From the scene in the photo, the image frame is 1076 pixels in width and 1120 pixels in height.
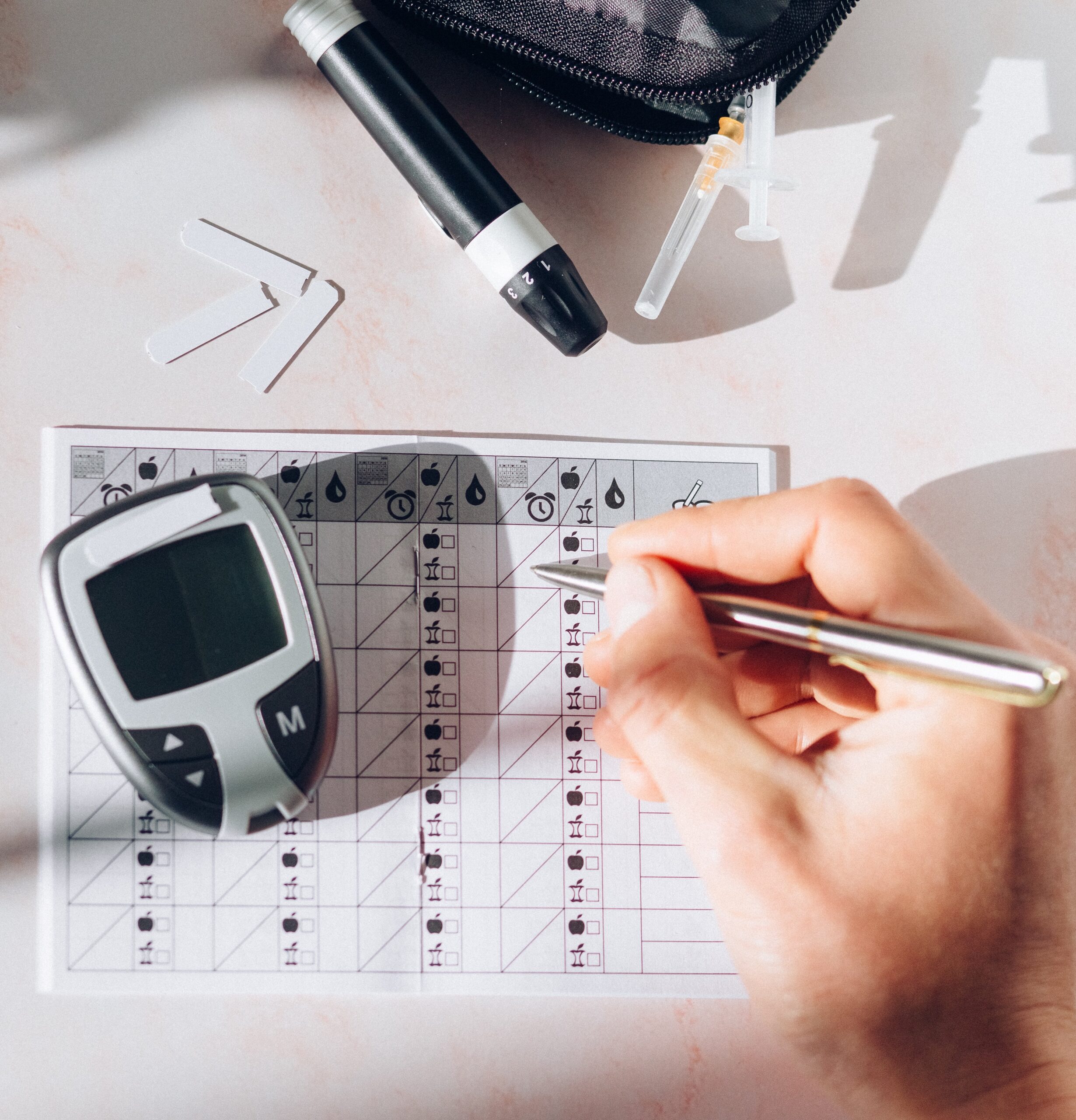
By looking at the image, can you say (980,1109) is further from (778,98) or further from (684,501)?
(778,98)

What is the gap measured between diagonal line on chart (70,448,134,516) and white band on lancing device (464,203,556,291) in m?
0.26

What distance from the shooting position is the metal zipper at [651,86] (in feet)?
1.64

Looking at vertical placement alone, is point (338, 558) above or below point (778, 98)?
below

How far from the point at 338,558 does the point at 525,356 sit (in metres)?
0.18

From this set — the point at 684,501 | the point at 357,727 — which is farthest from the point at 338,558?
the point at 684,501

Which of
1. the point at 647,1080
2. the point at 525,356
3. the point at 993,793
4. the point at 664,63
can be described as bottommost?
the point at 647,1080

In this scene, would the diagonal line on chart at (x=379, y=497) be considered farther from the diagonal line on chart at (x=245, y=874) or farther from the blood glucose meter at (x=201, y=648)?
the diagonal line on chart at (x=245, y=874)

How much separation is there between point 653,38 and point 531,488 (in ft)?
0.91

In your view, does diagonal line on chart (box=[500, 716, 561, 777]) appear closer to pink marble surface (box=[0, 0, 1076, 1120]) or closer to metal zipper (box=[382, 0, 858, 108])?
pink marble surface (box=[0, 0, 1076, 1120])

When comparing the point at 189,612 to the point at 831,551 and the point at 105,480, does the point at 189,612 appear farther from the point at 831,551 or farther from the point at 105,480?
the point at 831,551

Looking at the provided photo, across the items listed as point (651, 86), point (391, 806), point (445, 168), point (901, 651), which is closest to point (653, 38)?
point (651, 86)

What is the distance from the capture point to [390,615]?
1.78 feet

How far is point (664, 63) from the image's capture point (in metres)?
0.49

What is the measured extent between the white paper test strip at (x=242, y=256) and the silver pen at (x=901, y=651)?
0.34 m
